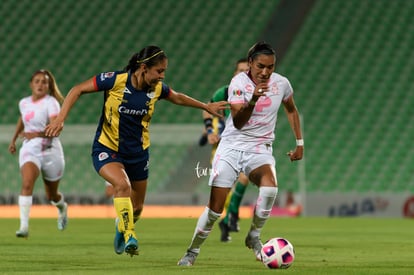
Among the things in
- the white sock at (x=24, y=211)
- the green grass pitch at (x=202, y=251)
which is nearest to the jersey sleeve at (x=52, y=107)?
the white sock at (x=24, y=211)

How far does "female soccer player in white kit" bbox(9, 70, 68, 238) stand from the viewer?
12.0 meters

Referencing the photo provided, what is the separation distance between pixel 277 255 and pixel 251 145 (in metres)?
1.04

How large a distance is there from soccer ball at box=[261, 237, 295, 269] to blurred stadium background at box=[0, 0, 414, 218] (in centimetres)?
1207

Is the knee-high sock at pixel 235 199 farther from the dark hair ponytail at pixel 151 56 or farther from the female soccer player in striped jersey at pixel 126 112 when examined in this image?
the dark hair ponytail at pixel 151 56

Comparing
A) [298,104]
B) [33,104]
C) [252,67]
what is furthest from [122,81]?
[298,104]

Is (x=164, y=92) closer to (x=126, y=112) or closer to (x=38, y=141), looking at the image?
(x=126, y=112)

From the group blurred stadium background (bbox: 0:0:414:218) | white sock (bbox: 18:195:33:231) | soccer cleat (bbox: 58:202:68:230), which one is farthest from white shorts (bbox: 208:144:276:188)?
blurred stadium background (bbox: 0:0:414:218)

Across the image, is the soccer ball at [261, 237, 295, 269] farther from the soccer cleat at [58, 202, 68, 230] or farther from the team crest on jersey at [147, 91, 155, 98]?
the soccer cleat at [58, 202, 68, 230]

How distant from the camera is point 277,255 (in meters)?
7.50

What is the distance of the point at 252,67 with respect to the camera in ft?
26.2

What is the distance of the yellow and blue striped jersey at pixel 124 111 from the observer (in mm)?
8195

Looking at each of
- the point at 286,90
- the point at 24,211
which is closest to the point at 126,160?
the point at 286,90

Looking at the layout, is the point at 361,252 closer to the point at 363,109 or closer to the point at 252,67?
the point at 252,67

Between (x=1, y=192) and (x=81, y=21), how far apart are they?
5.20m
